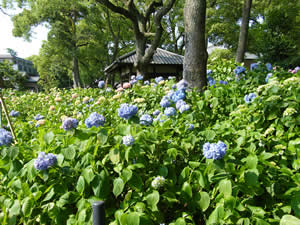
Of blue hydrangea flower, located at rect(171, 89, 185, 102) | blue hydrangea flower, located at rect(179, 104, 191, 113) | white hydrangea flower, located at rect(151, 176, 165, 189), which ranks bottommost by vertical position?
white hydrangea flower, located at rect(151, 176, 165, 189)

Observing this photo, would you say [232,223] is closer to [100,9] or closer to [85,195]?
[85,195]

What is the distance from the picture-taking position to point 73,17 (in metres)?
22.7

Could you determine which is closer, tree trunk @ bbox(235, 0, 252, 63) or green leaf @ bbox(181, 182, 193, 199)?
green leaf @ bbox(181, 182, 193, 199)

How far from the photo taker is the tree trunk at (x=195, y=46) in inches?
142

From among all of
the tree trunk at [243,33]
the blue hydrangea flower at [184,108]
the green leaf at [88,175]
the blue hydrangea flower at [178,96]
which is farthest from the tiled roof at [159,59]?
the green leaf at [88,175]

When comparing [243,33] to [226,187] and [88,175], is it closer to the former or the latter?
[226,187]

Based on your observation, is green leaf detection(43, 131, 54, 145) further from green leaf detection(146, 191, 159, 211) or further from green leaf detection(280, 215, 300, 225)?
green leaf detection(280, 215, 300, 225)

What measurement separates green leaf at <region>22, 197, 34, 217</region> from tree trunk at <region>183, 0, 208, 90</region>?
9.76ft

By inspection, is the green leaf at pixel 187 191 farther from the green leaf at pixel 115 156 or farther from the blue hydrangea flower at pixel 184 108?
the blue hydrangea flower at pixel 184 108

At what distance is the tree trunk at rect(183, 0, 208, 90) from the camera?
360 centimetres

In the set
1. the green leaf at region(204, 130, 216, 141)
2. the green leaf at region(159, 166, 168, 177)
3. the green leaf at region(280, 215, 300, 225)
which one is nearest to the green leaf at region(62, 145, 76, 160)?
the green leaf at region(159, 166, 168, 177)

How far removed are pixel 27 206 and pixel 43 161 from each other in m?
0.24

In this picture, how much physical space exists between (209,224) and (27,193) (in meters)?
0.97

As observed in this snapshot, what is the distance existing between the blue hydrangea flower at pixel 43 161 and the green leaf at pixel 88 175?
0.56ft
